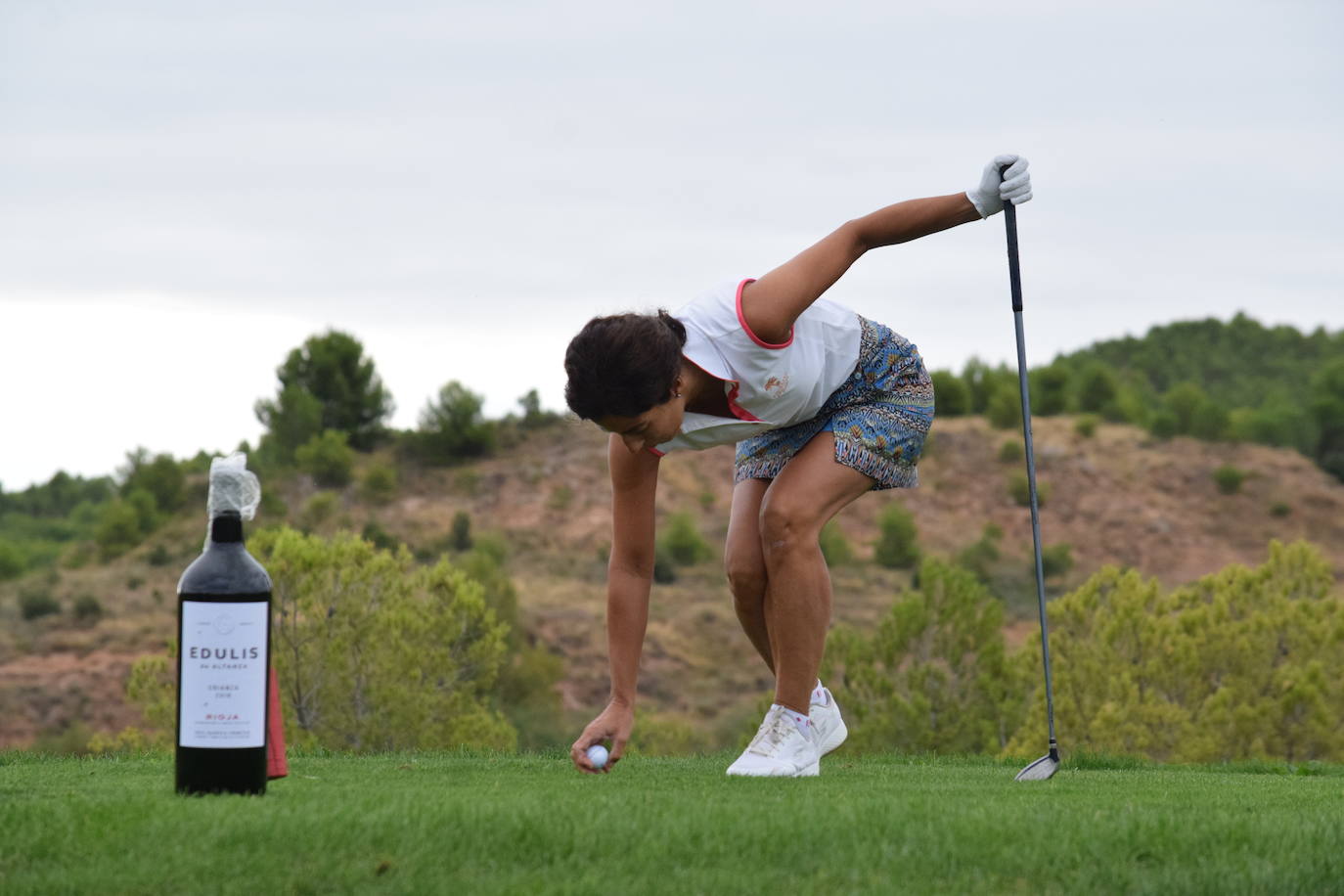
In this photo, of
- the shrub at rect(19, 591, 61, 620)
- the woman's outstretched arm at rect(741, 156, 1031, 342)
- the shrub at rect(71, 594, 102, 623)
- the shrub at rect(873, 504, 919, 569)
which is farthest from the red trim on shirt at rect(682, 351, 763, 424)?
the shrub at rect(873, 504, 919, 569)

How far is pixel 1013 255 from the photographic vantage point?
5613mm

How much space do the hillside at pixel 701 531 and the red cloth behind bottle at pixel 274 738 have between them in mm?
32094

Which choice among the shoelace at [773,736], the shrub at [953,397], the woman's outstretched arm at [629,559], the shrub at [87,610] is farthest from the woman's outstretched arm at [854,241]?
the shrub at [953,397]

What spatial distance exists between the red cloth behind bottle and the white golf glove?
2.64 m

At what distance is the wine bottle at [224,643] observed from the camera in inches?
126

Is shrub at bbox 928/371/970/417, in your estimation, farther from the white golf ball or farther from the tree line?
the white golf ball

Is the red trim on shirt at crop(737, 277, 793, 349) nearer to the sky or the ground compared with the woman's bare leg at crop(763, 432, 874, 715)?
nearer to the sky

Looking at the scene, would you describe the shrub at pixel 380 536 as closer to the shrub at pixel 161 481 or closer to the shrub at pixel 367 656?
the shrub at pixel 161 481

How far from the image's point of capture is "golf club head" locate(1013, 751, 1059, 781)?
476cm

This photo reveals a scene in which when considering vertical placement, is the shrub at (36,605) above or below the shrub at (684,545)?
below


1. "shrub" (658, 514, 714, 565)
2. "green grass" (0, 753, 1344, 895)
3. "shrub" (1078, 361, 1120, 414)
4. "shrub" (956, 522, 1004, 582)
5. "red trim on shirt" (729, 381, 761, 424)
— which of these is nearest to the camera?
"green grass" (0, 753, 1344, 895)

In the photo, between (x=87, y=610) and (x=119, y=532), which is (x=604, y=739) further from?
(x=119, y=532)

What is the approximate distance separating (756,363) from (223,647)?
195 cm

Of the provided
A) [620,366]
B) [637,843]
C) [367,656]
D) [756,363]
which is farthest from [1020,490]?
[637,843]
